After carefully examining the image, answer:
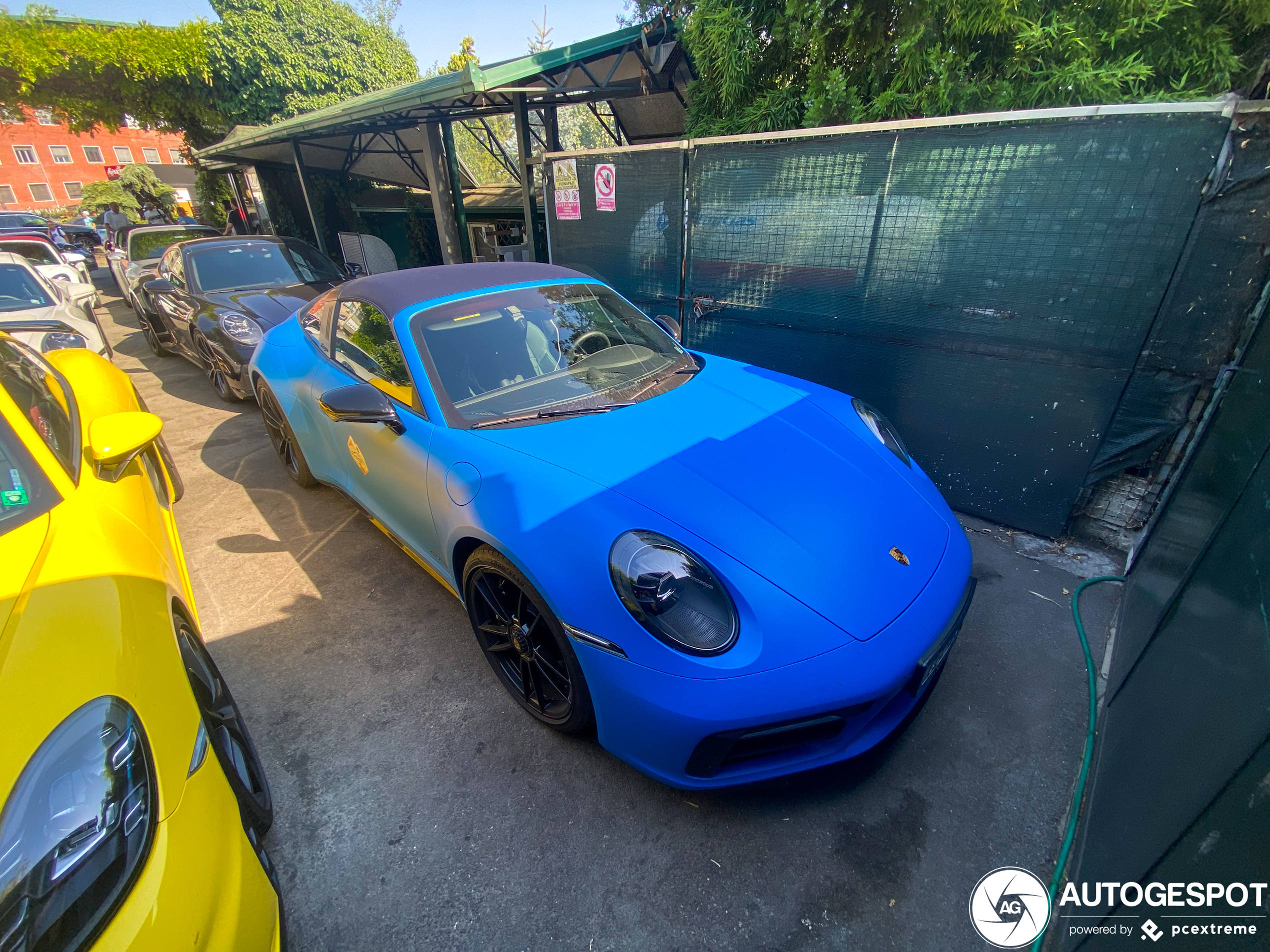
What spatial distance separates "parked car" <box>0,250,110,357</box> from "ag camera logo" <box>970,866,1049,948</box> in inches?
255

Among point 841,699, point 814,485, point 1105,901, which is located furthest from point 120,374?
point 1105,901

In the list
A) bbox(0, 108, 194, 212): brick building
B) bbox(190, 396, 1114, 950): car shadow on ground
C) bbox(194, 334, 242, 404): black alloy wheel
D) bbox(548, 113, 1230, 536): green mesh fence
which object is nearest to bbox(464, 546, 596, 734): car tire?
bbox(190, 396, 1114, 950): car shadow on ground

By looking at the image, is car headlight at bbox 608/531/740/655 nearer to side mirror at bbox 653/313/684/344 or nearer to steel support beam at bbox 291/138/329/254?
side mirror at bbox 653/313/684/344

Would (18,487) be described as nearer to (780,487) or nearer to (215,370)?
(780,487)

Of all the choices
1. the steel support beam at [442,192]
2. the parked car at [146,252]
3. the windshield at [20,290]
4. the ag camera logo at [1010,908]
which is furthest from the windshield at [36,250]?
the ag camera logo at [1010,908]

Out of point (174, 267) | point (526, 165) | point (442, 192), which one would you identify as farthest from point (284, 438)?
point (442, 192)

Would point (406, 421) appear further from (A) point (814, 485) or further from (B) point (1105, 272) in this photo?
(B) point (1105, 272)

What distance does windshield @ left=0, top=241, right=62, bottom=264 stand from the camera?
291 inches

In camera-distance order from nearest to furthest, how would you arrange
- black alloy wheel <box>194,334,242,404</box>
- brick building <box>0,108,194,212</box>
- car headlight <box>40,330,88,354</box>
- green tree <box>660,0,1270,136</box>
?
green tree <box>660,0,1270,136</box>
car headlight <box>40,330,88,354</box>
black alloy wheel <box>194,334,242,404</box>
brick building <box>0,108,194,212</box>

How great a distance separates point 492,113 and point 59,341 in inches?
266

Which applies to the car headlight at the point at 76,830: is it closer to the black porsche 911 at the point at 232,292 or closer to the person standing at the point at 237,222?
the black porsche 911 at the point at 232,292

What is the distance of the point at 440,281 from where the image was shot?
271 cm

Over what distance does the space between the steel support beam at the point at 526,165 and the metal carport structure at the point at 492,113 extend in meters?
0.02

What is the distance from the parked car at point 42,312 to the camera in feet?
13.9
